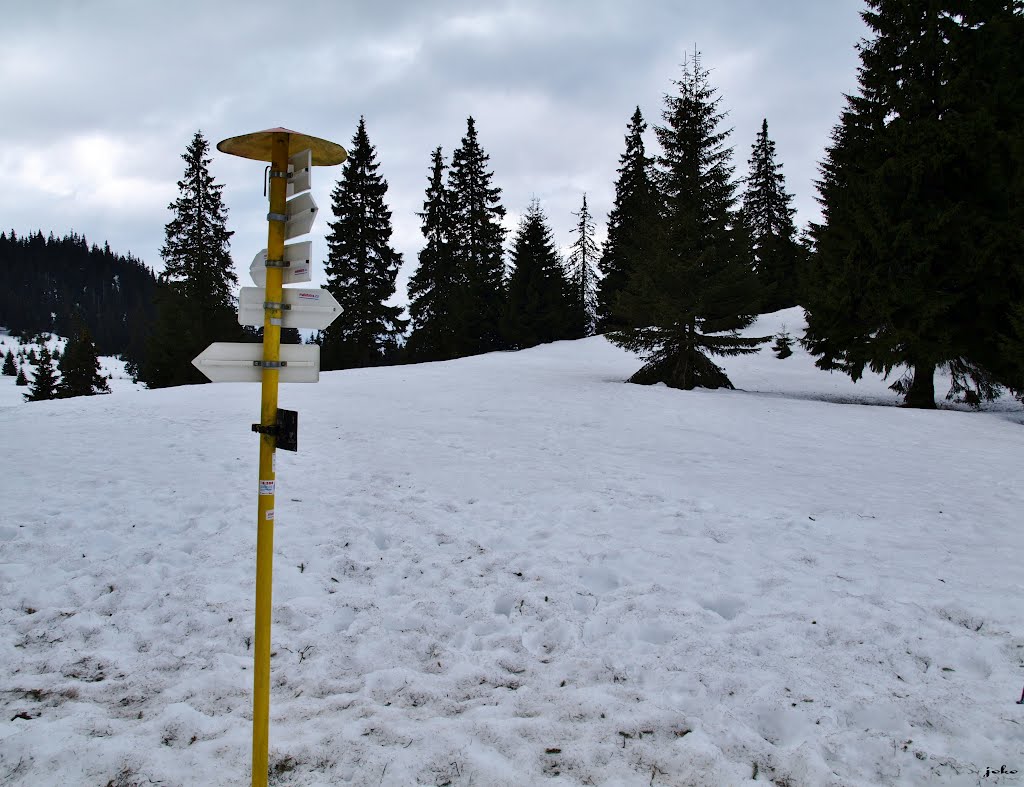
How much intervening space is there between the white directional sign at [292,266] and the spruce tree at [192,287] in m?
33.8

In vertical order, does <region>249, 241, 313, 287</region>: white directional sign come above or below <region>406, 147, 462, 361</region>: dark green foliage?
below

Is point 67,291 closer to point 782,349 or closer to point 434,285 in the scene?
point 434,285

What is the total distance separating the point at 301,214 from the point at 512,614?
3.44 m

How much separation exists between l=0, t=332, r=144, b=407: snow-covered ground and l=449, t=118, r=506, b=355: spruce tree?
39.7 meters

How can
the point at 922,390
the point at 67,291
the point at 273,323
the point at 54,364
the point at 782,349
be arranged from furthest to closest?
1. the point at 67,291
2. the point at 54,364
3. the point at 782,349
4. the point at 922,390
5. the point at 273,323

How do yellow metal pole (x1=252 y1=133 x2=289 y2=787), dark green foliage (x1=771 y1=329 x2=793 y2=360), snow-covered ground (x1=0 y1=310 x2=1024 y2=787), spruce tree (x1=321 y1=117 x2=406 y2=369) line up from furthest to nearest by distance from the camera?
spruce tree (x1=321 y1=117 x2=406 y2=369) < dark green foliage (x1=771 y1=329 x2=793 y2=360) < snow-covered ground (x1=0 y1=310 x2=1024 y2=787) < yellow metal pole (x1=252 y1=133 x2=289 y2=787)

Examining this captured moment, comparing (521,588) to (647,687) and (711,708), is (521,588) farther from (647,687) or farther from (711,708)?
(711,708)

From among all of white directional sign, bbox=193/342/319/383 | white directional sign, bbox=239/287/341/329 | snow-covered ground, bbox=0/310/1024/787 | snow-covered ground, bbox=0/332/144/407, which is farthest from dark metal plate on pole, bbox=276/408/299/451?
snow-covered ground, bbox=0/332/144/407

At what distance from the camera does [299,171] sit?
2.79 metres

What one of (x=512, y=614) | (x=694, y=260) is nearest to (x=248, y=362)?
(x=512, y=614)

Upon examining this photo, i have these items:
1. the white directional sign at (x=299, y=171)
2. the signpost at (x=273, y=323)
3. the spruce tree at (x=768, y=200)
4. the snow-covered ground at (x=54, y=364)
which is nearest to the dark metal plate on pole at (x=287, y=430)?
the signpost at (x=273, y=323)

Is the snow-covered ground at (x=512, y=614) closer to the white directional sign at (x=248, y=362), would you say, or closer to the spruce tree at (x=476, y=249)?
the white directional sign at (x=248, y=362)

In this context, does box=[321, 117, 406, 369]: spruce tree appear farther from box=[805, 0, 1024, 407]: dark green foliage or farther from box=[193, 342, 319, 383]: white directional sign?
box=[193, 342, 319, 383]: white directional sign

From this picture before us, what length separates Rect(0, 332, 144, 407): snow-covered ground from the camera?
6401cm
